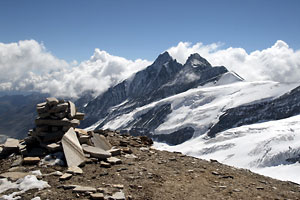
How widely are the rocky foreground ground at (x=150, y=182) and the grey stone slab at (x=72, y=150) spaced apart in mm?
547

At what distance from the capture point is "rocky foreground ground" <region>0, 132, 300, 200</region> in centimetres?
1097

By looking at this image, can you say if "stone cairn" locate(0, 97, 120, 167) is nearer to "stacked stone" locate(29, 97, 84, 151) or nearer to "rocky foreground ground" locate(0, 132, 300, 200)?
"stacked stone" locate(29, 97, 84, 151)

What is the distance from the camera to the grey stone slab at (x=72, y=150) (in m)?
14.2

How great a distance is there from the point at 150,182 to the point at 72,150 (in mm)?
5282

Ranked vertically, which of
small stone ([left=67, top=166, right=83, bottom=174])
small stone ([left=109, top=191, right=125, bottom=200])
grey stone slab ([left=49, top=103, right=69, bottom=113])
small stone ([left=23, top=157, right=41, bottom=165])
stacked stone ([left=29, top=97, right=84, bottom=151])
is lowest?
small stone ([left=109, top=191, right=125, bottom=200])

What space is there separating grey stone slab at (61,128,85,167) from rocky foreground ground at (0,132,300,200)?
1.79ft

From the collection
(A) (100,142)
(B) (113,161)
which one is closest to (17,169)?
(B) (113,161)

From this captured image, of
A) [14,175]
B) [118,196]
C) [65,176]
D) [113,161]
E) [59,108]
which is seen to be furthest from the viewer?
[59,108]

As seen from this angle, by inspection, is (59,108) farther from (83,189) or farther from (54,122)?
(83,189)

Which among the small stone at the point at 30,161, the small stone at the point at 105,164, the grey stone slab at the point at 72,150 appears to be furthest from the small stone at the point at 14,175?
the small stone at the point at 105,164

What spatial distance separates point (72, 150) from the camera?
15.0 m

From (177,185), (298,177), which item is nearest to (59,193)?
(177,185)

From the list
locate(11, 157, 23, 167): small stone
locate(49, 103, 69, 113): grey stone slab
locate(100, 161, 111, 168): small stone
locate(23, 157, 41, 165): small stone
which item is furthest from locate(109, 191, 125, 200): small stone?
locate(49, 103, 69, 113): grey stone slab

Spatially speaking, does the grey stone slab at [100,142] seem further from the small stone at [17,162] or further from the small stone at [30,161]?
the small stone at [17,162]
